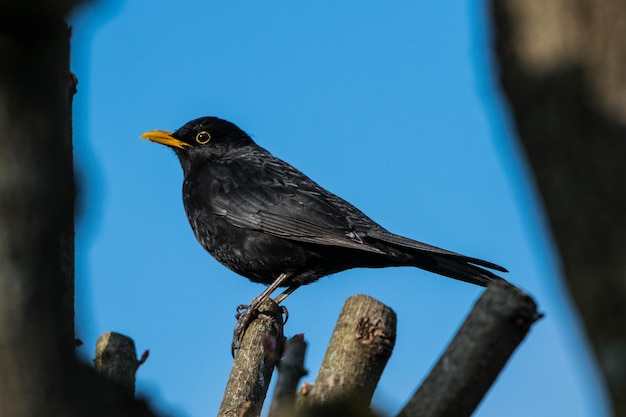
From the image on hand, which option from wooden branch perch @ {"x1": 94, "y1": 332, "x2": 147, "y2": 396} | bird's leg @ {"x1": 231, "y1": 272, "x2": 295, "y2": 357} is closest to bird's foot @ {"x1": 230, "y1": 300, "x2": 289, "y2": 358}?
bird's leg @ {"x1": 231, "y1": 272, "x2": 295, "y2": 357}

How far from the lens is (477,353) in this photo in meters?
3.12

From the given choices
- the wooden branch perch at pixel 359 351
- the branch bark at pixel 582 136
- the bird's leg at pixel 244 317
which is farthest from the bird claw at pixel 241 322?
the branch bark at pixel 582 136

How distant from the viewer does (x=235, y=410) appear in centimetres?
574

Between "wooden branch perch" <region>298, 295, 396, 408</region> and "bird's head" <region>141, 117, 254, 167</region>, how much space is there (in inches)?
258

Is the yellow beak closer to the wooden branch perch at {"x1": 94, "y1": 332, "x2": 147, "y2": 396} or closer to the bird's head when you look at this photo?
the bird's head

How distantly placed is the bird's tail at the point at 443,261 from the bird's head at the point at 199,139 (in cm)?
257

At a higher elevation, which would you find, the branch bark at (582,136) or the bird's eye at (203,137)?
the bird's eye at (203,137)

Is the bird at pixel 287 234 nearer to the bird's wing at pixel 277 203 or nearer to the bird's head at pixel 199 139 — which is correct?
the bird's wing at pixel 277 203

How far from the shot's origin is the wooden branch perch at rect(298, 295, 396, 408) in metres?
4.01

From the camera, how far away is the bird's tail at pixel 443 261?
843 cm

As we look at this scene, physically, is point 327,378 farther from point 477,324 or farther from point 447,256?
point 447,256

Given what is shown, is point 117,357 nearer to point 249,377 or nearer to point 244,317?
point 249,377

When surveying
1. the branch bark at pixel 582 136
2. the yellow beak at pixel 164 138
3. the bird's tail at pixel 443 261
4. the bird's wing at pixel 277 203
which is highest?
the yellow beak at pixel 164 138

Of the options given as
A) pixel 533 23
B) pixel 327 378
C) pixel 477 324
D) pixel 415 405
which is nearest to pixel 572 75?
pixel 533 23
